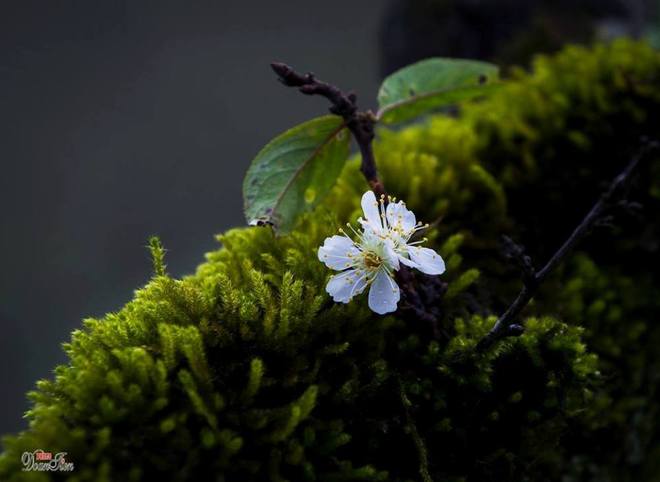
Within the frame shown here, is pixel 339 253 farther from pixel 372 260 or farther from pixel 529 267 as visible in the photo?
pixel 529 267

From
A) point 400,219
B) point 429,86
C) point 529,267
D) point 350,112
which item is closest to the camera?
point 529,267

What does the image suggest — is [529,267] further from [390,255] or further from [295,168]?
[295,168]

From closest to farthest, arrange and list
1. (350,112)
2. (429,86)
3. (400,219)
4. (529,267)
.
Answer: (529,267) → (400,219) → (350,112) → (429,86)

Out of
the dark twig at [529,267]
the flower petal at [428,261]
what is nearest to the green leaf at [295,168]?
the flower petal at [428,261]

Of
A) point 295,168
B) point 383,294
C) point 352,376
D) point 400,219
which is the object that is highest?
point 295,168

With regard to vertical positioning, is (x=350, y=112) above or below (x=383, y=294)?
above

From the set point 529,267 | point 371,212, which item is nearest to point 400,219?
point 371,212

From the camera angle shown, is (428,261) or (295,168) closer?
(428,261)

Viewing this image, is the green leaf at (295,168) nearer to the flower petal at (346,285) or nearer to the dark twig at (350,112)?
the dark twig at (350,112)
